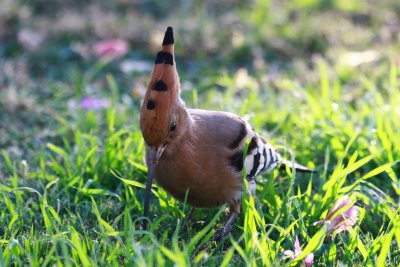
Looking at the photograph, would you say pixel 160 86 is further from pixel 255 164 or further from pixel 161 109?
pixel 255 164

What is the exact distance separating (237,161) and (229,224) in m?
0.27

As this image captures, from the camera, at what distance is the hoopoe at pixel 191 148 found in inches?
104

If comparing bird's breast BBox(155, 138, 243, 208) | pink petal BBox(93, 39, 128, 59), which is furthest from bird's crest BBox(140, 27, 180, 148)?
pink petal BBox(93, 39, 128, 59)

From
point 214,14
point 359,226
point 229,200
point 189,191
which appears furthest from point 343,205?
point 214,14

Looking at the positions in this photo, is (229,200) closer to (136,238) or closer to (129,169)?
(136,238)

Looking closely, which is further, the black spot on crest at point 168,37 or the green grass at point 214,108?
the black spot on crest at point 168,37

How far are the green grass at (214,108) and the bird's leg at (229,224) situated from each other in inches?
1.4

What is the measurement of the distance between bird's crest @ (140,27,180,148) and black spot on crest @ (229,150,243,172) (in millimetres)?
370

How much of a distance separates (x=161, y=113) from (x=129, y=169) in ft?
2.63

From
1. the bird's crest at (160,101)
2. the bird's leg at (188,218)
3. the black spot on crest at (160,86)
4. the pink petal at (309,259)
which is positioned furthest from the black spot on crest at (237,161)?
the pink petal at (309,259)

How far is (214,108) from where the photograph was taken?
4121 mm

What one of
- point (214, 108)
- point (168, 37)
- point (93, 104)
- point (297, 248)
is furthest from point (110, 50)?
point (297, 248)

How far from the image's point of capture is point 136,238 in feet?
9.02

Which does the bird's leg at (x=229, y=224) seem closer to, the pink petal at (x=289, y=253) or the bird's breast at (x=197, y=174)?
the bird's breast at (x=197, y=174)
